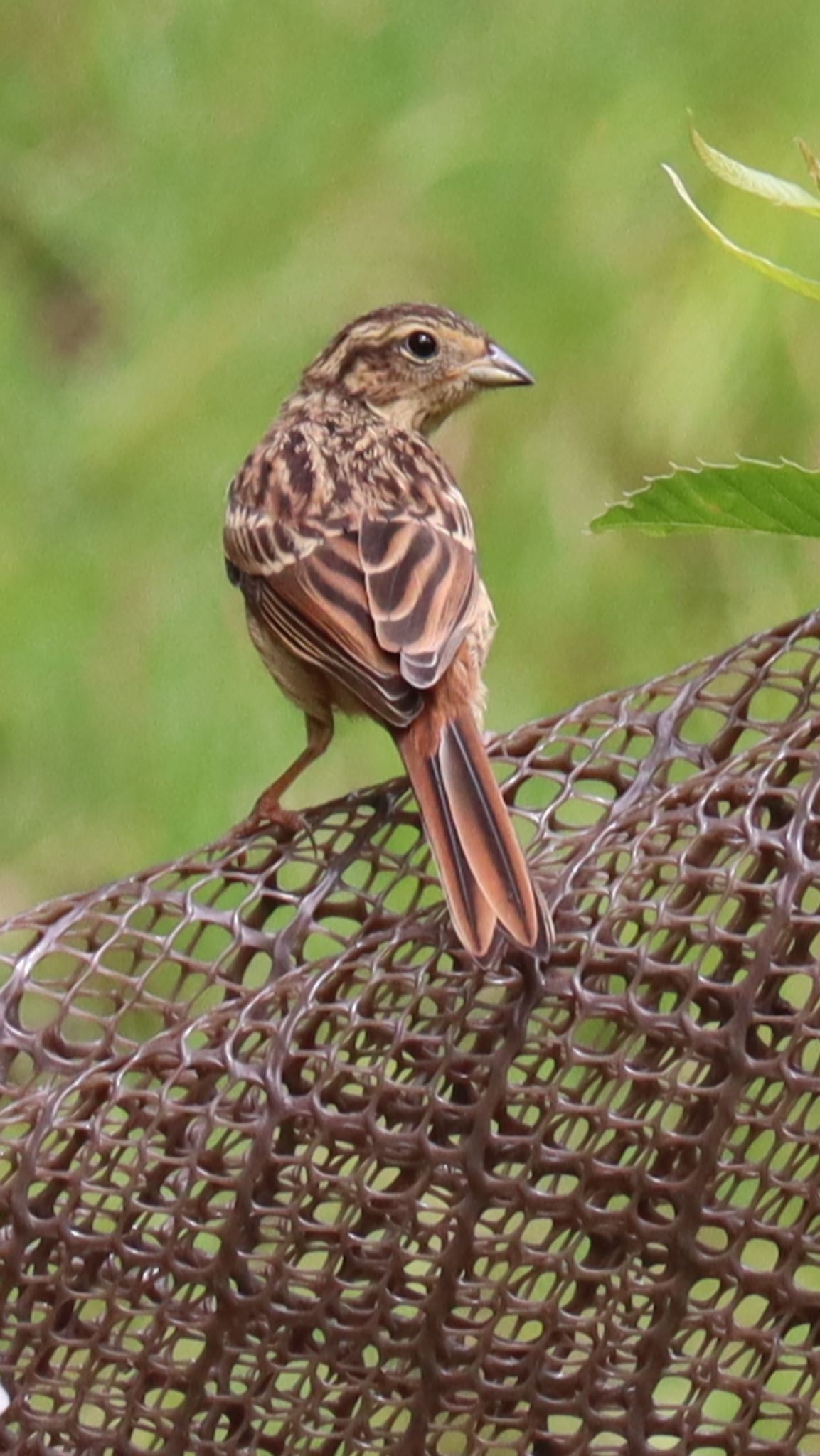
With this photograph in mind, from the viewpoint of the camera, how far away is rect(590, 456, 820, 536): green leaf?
2662 mm

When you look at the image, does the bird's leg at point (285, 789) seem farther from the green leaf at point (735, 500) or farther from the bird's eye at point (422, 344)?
the bird's eye at point (422, 344)

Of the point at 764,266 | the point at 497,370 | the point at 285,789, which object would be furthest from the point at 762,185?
the point at 497,370

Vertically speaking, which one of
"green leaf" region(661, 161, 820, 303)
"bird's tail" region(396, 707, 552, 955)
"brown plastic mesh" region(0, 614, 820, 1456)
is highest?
"green leaf" region(661, 161, 820, 303)

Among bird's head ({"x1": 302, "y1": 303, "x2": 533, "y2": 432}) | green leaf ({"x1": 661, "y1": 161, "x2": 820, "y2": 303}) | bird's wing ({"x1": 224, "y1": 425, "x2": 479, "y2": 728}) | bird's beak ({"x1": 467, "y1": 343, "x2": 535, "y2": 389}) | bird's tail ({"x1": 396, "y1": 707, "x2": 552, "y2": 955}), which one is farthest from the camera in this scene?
bird's head ({"x1": 302, "y1": 303, "x2": 533, "y2": 432})

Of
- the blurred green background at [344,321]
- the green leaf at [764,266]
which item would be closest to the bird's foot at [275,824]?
the green leaf at [764,266]

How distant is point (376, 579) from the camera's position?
4.14 metres

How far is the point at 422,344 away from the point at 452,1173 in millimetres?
2694

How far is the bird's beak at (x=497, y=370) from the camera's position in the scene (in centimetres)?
492

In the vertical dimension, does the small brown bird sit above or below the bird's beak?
below

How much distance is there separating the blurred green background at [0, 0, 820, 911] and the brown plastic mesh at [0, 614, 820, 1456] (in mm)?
2420

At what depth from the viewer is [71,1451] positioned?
286 cm

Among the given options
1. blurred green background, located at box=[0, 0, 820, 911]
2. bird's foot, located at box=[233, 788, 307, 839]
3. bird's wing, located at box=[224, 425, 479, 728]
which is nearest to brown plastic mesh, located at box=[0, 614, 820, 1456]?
bird's foot, located at box=[233, 788, 307, 839]

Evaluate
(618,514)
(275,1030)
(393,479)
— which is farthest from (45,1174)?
(393,479)

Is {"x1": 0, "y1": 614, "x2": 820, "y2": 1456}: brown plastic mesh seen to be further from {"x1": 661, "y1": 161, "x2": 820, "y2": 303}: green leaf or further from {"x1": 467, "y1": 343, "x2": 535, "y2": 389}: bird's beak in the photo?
{"x1": 467, "y1": 343, "x2": 535, "y2": 389}: bird's beak
